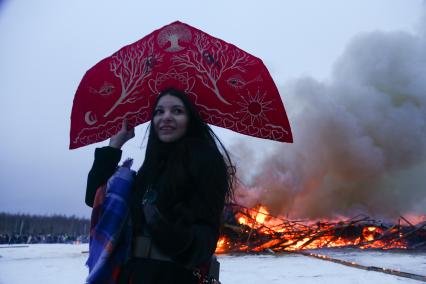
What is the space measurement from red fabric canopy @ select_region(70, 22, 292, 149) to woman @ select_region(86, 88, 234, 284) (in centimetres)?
28

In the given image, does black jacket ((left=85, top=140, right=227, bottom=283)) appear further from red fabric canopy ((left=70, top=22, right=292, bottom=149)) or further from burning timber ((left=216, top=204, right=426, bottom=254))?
burning timber ((left=216, top=204, right=426, bottom=254))

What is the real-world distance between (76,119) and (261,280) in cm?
427

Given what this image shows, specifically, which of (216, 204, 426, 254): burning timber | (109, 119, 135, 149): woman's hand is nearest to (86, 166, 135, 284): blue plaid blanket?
(109, 119, 135, 149): woman's hand

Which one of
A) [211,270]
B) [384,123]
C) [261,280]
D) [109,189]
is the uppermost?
[384,123]

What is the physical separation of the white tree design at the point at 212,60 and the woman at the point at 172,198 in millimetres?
332

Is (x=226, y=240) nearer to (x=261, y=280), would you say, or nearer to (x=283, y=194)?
(x=261, y=280)

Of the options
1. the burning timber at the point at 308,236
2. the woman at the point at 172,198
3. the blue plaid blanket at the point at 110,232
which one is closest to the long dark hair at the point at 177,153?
the woman at the point at 172,198

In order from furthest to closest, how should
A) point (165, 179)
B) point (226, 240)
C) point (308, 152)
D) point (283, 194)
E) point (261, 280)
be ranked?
1. point (308, 152)
2. point (283, 194)
3. point (226, 240)
4. point (261, 280)
5. point (165, 179)

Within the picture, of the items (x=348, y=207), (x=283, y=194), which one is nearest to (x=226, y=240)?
(x=283, y=194)

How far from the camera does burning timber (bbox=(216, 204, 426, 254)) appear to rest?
11.4 meters

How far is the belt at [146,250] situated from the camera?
5.15 feet

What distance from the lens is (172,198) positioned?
5.30 feet

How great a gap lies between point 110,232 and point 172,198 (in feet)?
1.17

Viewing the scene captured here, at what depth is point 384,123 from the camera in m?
20.8
